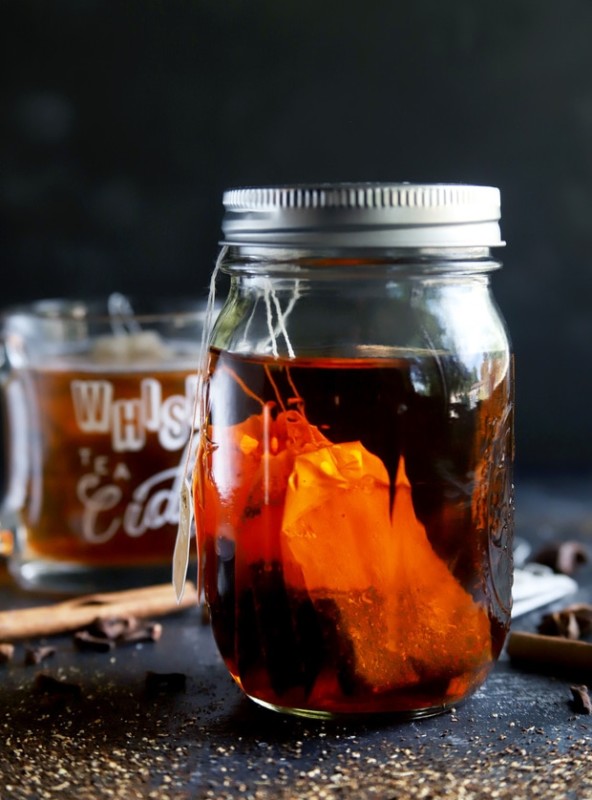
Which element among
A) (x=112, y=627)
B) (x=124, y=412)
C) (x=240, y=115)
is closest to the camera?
(x=112, y=627)

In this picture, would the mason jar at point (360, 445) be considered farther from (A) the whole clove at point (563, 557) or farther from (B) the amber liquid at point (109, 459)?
(A) the whole clove at point (563, 557)

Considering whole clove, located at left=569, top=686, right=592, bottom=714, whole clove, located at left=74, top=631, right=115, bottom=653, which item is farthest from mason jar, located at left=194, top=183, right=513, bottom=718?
whole clove, located at left=74, top=631, right=115, bottom=653

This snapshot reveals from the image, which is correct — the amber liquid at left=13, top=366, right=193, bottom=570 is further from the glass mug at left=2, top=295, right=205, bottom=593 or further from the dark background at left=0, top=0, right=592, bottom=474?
the dark background at left=0, top=0, right=592, bottom=474

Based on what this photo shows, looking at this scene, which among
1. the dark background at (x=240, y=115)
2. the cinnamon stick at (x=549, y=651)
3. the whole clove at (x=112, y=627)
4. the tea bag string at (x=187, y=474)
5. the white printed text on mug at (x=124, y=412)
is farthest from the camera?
the dark background at (x=240, y=115)

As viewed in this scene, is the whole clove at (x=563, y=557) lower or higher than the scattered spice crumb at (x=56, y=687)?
higher

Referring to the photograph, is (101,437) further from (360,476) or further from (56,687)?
(360,476)

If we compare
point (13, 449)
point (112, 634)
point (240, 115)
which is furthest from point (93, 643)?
point (240, 115)

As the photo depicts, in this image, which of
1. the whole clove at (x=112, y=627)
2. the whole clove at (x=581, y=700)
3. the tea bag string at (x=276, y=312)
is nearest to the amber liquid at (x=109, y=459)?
the whole clove at (x=112, y=627)

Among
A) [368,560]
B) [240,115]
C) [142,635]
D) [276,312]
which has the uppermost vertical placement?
[240,115]
